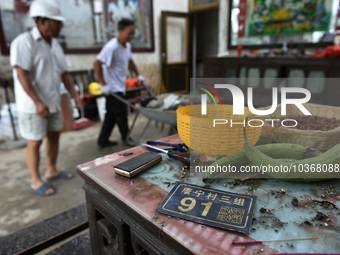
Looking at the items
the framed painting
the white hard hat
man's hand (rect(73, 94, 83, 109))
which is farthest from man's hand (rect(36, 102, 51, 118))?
the framed painting

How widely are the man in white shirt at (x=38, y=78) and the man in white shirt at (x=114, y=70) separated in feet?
2.27

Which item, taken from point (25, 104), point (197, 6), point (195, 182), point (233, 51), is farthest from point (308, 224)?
point (197, 6)

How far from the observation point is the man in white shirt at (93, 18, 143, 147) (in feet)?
9.80

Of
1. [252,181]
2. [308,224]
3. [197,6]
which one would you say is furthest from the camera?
[197,6]

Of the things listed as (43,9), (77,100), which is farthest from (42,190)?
(43,9)

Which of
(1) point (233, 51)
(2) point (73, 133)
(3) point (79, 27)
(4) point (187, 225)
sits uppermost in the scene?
(3) point (79, 27)

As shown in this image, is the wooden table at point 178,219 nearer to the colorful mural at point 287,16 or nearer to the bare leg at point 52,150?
the bare leg at point 52,150

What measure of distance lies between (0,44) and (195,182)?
4.66m

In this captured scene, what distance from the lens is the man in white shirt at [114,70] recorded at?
2988 mm

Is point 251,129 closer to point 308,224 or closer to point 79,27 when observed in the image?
point 308,224

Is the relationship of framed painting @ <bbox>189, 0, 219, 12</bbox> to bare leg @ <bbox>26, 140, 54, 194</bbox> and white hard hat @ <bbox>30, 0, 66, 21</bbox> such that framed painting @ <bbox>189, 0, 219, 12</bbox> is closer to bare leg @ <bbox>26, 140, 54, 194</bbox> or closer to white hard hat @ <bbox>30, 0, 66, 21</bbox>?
white hard hat @ <bbox>30, 0, 66, 21</bbox>

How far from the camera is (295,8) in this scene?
15.4ft

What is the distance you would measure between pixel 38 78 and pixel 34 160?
2.55 feet

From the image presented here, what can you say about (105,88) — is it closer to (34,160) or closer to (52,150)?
(52,150)
